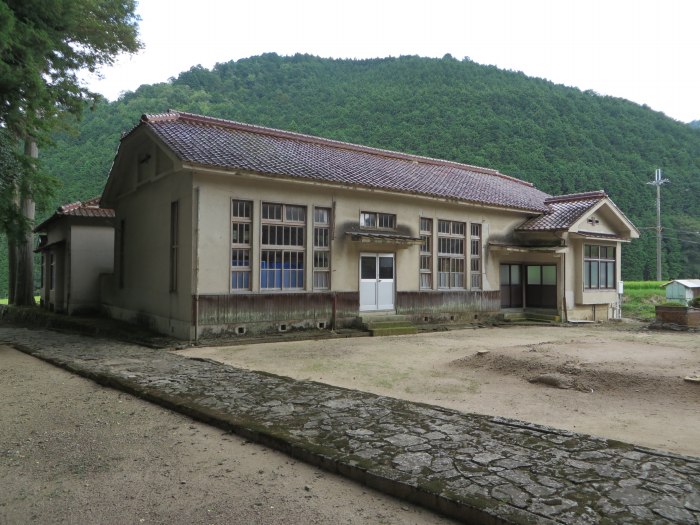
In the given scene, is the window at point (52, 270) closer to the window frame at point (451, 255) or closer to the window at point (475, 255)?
the window frame at point (451, 255)

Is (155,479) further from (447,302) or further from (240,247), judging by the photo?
(447,302)

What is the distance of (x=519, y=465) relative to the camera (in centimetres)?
360

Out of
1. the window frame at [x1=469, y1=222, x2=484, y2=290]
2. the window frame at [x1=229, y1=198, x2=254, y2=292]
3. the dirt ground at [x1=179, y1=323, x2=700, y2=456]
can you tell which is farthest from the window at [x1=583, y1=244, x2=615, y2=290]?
the window frame at [x1=229, y1=198, x2=254, y2=292]

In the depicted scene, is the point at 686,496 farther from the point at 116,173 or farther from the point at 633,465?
the point at 116,173

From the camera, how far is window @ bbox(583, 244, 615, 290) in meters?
18.0

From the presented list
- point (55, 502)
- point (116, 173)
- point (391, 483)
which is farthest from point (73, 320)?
point (391, 483)

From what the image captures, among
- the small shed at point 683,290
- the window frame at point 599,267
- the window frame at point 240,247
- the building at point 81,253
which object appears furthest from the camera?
the small shed at point 683,290

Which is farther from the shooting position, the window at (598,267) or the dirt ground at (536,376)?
the window at (598,267)

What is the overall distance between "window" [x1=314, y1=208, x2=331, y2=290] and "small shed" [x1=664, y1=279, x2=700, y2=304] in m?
15.3

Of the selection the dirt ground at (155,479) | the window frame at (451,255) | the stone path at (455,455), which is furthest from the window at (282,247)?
the dirt ground at (155,479)

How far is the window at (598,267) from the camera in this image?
18.0 m

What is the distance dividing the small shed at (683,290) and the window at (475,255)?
31.0ft

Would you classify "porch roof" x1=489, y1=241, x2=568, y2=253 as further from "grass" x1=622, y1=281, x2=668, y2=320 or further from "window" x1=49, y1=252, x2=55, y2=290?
"window" x1=49, y1=252, x2=55, y2=290

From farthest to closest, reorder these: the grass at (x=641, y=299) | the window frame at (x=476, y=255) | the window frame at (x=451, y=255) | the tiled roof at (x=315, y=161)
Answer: the grass at (x=641, y=299), the window frame at (x=476, y=255), the window frame at (x=451, y=255), the tiled roof at (x=315, y=161)
